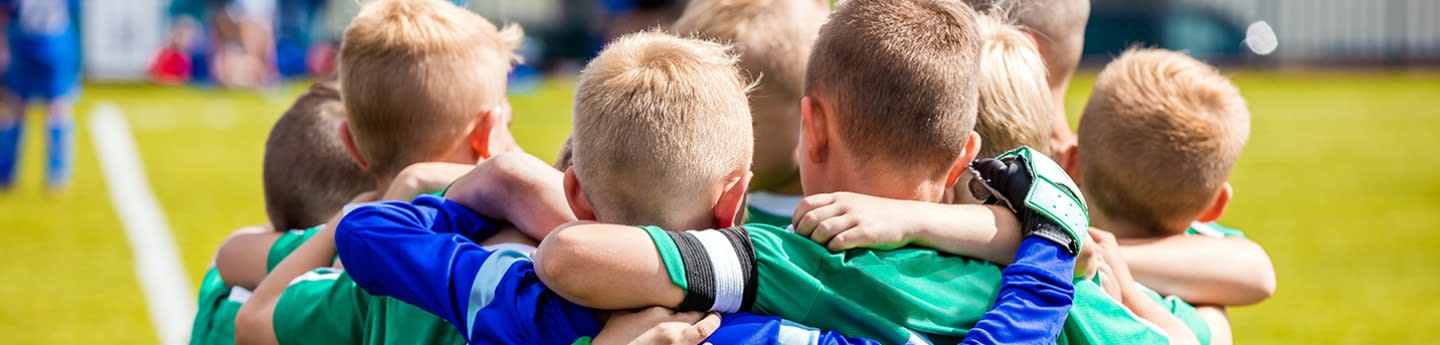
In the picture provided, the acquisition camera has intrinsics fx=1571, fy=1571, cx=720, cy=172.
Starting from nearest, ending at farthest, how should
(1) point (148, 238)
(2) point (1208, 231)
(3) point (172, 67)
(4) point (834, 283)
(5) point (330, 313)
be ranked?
(4) point (834, 283) < (5) point (330, 313) < (2) point (1208, 231) < (1) point (148, 238) < (3) point (172, 67)

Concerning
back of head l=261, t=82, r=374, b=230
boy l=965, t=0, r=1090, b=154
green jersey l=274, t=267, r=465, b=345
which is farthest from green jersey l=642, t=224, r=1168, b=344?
back of head l=261, t=82, r=374, b=230

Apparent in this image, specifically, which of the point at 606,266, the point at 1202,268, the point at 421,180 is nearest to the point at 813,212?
the point at 606,266

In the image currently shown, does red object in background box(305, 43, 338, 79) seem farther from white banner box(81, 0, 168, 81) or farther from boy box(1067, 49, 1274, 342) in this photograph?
boy box(1067, 49, 1274, 342)

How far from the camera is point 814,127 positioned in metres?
2.10

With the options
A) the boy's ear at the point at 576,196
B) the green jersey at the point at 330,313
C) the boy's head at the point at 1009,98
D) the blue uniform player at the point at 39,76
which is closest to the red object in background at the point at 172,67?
the blue uniform player at the point at 39,76

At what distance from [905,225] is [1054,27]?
1405mm

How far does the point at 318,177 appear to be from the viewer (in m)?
3.11

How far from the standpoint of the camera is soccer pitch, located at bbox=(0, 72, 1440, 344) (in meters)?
6.07

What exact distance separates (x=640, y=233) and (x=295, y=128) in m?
1.46

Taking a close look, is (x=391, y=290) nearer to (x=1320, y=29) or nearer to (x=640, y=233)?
(x=640, y=233)

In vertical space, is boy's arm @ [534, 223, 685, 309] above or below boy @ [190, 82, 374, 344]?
above

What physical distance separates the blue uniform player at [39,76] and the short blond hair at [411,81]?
27.6ft

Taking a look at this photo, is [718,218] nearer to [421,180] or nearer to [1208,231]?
[421,180]

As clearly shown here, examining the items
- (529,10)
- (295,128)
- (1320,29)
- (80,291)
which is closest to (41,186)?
(80,291)
